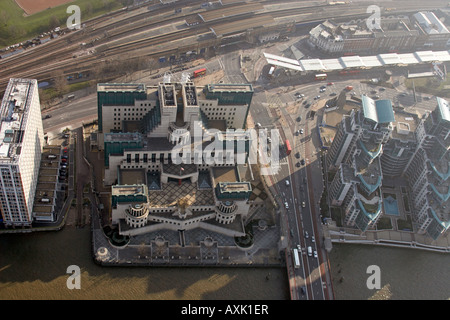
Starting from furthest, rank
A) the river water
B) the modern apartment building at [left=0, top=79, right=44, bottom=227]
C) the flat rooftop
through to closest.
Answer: the river water → the flat rooftop → the modern apartment building at [left=0, top=79, right=44, bottom=227]

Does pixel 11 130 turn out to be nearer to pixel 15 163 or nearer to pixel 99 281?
pixel 15 163

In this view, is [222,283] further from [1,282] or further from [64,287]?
[1,282]

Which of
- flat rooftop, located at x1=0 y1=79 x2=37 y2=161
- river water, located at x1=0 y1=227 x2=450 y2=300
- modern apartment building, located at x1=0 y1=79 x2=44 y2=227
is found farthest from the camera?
river water, located at x1=0 y1=227 x2=450 y2=300

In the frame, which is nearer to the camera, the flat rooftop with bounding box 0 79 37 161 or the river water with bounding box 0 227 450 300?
the flat rooftop with bounding box 0 79 37 161

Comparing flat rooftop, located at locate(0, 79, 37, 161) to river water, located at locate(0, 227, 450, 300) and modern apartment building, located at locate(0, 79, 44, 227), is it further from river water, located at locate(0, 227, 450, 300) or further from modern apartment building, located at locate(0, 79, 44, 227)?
river water, located at locate(0, 227, 450, 300)

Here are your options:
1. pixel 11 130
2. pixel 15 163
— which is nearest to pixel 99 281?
pixel 15 163

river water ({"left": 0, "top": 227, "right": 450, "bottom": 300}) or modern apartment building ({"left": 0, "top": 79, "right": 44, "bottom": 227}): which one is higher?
modern apartment building ({"left": 0, "top": 79, "right": 44, "bottom": 227})

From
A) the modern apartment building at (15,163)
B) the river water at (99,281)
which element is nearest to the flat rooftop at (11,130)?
the modern apartment building at (15,163)

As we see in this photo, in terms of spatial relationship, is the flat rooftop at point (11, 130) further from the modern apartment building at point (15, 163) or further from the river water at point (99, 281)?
the river water at point (99, 281)

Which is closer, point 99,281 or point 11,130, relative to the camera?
point 11,130

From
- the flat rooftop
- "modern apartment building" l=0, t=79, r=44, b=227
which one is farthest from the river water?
the flat rooftop

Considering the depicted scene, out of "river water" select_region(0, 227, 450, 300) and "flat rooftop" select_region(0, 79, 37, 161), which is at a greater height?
"flat rooftop" select_region(0, 79, 37, 161)

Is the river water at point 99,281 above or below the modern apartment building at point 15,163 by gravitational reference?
below
